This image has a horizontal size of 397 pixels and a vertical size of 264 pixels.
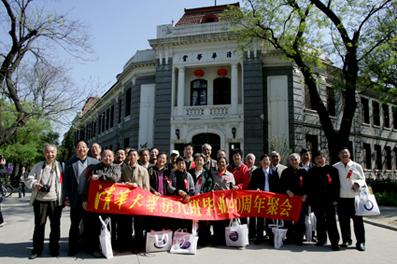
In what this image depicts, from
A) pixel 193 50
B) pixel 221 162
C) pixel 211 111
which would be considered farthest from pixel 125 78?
pixel 221 162

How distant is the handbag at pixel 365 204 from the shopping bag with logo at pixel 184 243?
11.2ft

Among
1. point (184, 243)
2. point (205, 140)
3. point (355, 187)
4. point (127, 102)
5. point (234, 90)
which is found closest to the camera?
point (184, 243)

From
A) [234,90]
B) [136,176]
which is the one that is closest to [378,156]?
[234,90]

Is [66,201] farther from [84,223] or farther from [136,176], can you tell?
[136,176]

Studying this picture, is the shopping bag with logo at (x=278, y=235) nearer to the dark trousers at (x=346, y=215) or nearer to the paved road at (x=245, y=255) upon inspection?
the paved road at (x=245, y=255)

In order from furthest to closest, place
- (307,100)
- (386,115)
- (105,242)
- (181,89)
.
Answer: (386,115) → (181,89) → (307,100) → (105,242)

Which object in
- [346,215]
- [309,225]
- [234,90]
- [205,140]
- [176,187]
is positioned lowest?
[309,225]

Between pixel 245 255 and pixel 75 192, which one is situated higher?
pixel 75 192

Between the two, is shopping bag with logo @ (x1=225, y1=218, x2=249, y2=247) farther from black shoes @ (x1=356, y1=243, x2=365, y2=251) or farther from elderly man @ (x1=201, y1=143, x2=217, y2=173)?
black shoes @ (x1=356, y1=243, x2=365, y2=251)

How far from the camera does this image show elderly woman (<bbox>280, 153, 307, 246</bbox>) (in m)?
7.64

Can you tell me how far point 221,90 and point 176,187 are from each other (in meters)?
15.8

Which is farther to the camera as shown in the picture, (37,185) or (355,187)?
(355,187)

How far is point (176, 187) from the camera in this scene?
24.0ft

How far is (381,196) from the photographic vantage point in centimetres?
1689
